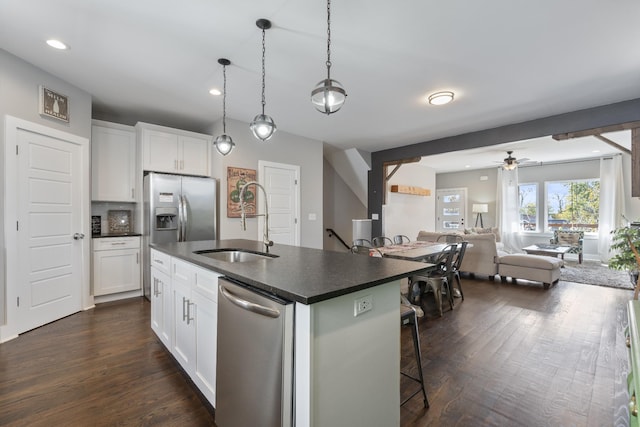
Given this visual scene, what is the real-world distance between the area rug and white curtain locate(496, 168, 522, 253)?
177 centimetres

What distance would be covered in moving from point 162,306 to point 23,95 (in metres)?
2.55

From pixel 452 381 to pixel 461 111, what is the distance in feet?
11.3

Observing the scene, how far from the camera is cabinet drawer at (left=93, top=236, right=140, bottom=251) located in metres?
3.64

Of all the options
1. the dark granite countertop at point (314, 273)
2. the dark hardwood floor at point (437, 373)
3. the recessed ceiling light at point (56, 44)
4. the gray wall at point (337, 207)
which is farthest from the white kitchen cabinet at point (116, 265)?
the gray wall at point (337, 207)

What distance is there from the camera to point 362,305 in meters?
1.25

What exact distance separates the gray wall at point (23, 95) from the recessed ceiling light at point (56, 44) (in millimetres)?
566

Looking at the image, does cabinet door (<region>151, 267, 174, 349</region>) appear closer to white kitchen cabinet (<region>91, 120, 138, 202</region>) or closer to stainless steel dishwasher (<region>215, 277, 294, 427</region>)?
stainless steel dishwasher (<region>215, 277, 294, 427</region>)

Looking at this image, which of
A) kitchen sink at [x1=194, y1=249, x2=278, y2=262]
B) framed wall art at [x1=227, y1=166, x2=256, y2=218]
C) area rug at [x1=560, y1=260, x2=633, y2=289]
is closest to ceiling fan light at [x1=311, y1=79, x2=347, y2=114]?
kitchen sink at [x1=194, y1=249, x2=278, y2=262]

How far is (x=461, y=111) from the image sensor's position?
397 cm

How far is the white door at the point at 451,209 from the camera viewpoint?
9375 mm

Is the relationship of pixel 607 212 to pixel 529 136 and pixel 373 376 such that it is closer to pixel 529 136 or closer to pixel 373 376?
pixel 529 136

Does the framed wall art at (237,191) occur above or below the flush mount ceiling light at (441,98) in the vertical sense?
below

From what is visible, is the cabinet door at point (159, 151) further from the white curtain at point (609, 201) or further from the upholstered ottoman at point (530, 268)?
the white curtain at point (609, 201)

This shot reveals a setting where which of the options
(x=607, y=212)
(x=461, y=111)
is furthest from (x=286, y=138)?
(x=607, y=212)
